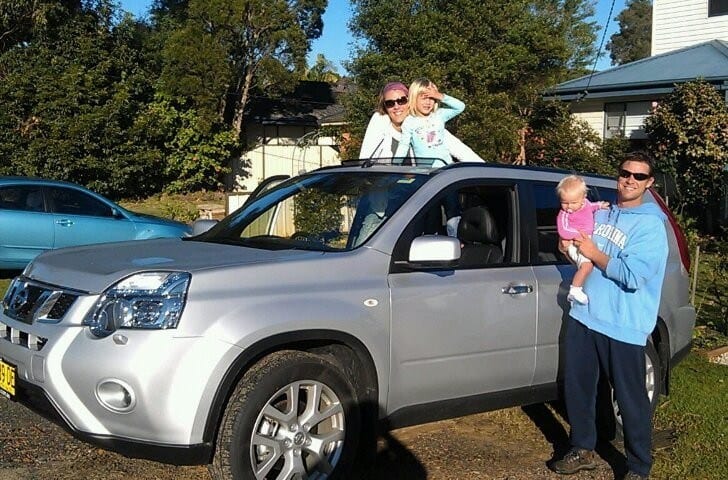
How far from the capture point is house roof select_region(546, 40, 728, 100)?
17.0 metres

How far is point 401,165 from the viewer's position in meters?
4.98

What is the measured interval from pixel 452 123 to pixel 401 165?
42.6 ft

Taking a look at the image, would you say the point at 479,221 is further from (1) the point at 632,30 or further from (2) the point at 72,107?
(1) the point at 632,30

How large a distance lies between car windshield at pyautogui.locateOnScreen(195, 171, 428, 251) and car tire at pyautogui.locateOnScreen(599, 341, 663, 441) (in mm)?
1872

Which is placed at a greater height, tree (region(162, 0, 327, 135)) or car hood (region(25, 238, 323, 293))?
tree (region(162, 0, 327, 135))

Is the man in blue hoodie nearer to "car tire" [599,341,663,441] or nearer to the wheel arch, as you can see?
"car tire" [599,341,663,441]

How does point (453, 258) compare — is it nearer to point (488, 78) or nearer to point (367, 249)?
point (367, 249)

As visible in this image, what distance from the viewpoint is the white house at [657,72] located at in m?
17.8

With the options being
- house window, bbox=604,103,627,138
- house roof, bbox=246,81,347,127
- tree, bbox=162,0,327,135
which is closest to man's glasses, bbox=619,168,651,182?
house window, bbox=604,103,627,138

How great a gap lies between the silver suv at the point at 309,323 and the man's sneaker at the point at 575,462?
420mm

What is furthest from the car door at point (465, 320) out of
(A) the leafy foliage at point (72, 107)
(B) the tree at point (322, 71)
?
(B) the tree at point (322, 71)

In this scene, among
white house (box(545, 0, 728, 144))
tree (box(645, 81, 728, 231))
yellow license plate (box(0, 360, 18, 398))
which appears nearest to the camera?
yellow license plate (box(0, 360, 18, 398))

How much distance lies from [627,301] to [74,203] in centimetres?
926

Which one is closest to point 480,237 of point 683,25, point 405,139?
point 405,139
